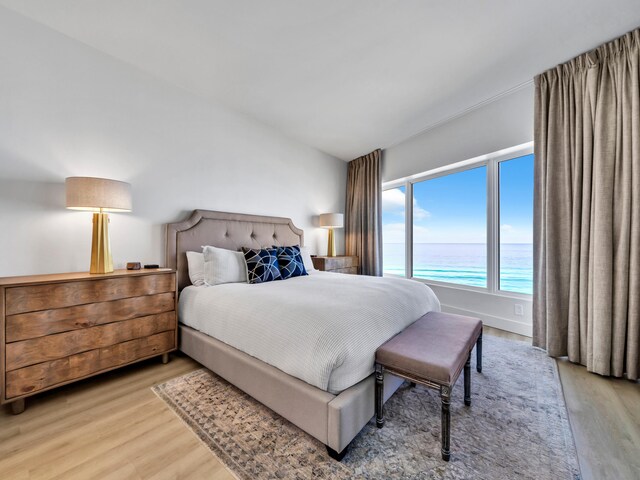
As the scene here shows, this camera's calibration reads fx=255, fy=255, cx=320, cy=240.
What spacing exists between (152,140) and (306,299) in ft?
7.27

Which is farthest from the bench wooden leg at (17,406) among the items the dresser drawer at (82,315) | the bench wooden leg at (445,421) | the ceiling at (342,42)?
the ceiling at (342,42)

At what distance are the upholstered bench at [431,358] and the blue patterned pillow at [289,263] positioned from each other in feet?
4.68

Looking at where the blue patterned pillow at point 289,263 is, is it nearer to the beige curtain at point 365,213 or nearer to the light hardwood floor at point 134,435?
the light hardwood floor at point 134,435

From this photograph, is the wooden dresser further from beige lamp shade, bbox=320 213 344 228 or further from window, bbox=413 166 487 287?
window, bbox=413 166 487 287

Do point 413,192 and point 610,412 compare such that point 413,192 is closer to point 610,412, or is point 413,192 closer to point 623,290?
point 623,290

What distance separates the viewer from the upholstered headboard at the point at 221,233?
2.57m

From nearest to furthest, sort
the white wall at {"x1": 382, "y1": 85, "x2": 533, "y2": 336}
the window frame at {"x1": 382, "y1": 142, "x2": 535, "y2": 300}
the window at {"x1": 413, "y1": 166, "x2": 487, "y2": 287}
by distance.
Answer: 1. the white wall at {"x1": 382, "y1": 85, "x2": 533, "y2": 336}
2. the window frame at {"x1": 382, "y1": 142, "x2": 535, "y2": 300}
3. the window at {"x1": 413, "y1": 166, "x2": 487, "y2": 287}

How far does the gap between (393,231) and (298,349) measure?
11.3 ft

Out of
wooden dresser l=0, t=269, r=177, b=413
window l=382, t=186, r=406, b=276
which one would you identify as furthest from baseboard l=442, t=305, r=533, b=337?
wooden dresser l=0, t=269, r=177, b=413

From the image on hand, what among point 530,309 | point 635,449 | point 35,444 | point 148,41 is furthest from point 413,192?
point 35,444

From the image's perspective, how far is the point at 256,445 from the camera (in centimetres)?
131

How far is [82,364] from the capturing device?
1.73 meters

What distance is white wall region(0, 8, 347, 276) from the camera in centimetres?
185

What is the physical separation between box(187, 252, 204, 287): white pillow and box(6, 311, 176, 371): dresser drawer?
14.8 inches
